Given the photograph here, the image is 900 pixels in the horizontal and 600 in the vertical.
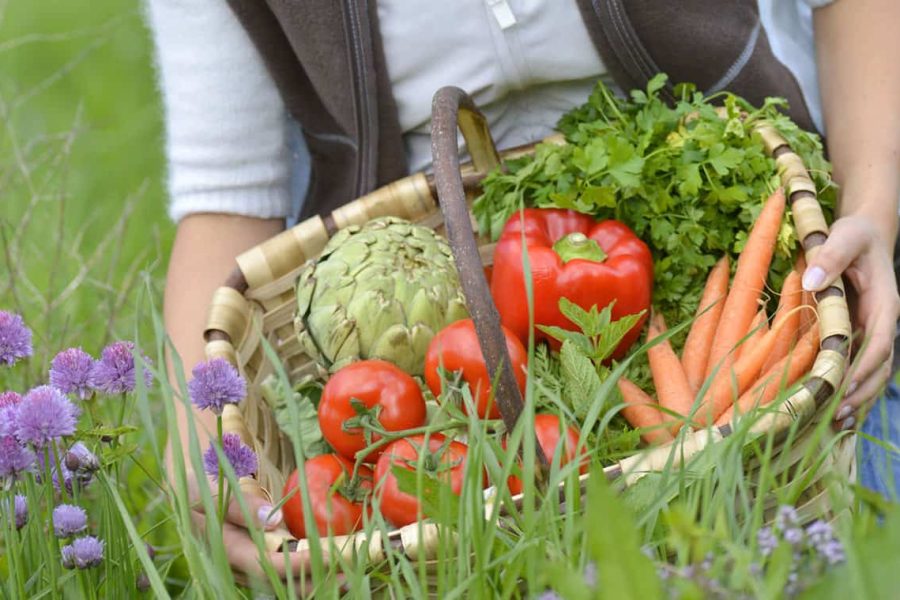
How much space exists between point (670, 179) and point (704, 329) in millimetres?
204

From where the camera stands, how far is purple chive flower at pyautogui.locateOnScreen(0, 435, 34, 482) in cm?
81

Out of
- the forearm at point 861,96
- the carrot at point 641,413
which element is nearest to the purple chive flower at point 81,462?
the carrot at point 641,413

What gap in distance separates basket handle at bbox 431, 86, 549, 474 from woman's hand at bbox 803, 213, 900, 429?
1.21 feet

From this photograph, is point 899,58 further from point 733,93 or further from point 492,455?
point 492,455

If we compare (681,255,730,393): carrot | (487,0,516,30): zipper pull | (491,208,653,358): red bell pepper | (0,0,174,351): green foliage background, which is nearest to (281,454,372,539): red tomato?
(491,208,653,358): red bell pepper

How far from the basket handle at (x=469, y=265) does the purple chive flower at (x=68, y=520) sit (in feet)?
1.20

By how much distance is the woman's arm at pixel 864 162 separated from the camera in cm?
113

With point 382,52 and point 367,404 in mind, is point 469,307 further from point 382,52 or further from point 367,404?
point 382,52

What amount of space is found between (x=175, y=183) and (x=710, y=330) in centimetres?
84

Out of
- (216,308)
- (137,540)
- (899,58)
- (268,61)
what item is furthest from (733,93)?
(137,540)

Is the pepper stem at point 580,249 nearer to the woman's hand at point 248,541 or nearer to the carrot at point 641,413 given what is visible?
the carrot at point 641,413

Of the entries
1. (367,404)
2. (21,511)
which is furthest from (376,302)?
(21,511)

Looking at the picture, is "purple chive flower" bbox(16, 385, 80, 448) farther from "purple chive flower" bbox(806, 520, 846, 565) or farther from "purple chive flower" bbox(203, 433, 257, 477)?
"purple chive flower" bbox(806, 520, 846, 565)

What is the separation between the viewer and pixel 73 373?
88 centimetres
